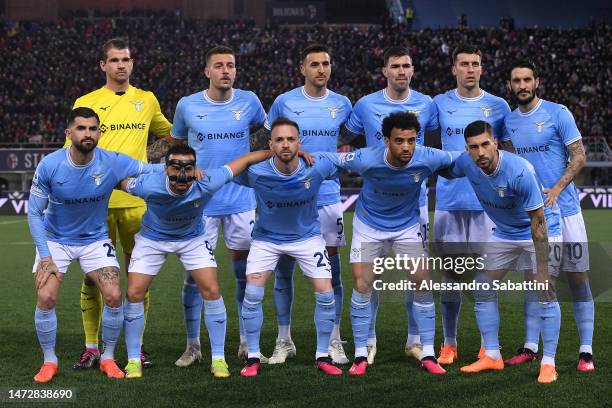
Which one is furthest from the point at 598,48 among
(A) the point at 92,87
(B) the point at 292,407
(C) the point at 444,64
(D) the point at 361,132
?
(B) the point at 292,407

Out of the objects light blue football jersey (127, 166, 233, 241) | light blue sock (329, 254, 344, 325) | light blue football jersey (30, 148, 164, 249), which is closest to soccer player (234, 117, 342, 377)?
light blue football jersey (127, 166, 233, 241)

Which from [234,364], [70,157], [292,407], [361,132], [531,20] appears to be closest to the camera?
[292,407]

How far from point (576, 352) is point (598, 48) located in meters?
30.1

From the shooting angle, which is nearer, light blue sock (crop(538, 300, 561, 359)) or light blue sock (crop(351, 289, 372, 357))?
light blue sock (crop(538, 300, 561, 359))

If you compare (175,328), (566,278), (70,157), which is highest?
(70,157)

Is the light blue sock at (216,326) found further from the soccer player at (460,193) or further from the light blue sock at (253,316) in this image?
the soccer player at (460,193)

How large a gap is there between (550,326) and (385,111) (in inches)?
85.6

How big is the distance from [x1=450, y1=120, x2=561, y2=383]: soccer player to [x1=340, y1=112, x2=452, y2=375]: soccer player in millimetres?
307

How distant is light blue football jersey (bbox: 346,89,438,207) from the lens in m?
7.17

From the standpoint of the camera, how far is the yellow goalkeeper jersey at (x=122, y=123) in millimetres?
7152

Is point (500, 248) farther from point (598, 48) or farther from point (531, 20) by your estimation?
point (531, 20)

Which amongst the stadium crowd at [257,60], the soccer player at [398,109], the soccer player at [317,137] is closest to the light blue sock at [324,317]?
the soccer player at [317,137]

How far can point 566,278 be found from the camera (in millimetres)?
6695

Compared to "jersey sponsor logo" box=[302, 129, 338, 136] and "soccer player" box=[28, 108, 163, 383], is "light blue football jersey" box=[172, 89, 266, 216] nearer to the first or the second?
"jersey sponsor logo" box=[302, 129, 338, 136]
